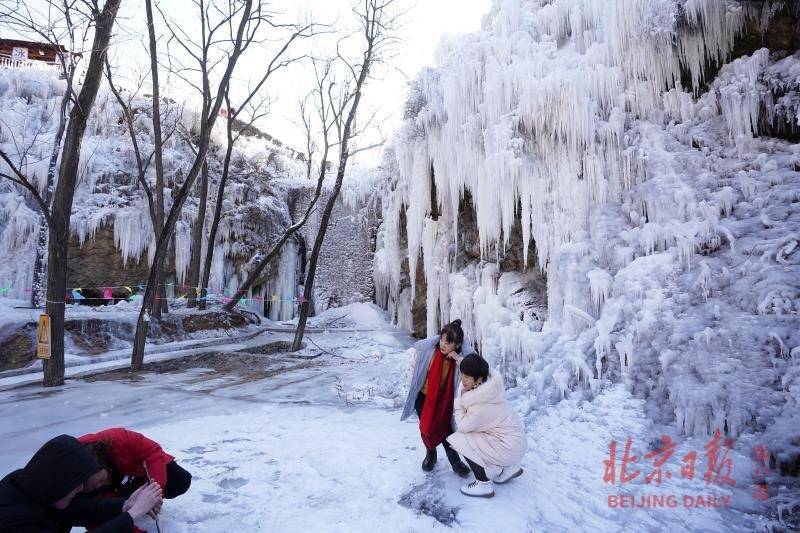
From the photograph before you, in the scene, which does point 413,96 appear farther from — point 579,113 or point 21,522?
point 21,522

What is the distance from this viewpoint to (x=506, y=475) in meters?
3.01

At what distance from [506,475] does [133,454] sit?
239cm

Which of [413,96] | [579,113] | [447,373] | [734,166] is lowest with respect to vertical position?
[447,373]

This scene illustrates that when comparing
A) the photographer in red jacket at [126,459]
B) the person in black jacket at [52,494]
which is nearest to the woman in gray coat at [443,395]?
the photographer in red jacket at [126,459]

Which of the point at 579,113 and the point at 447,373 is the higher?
the point at 579,113

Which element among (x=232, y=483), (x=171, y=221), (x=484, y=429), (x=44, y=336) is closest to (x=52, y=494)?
(x=232, y=483)

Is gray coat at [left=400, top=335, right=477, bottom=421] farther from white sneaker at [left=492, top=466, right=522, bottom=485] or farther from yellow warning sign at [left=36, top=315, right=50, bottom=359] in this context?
yellow warning sign at [left=36, top=315, right=50, bottom=359]

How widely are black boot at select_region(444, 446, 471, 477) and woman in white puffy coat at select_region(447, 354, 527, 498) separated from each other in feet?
0.74

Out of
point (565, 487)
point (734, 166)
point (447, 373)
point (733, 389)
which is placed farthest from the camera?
point (734, 166)

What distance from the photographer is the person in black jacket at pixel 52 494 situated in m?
1.52

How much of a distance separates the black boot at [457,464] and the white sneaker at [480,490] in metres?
0.28

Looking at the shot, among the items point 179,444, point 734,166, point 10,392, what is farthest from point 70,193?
point 734,166

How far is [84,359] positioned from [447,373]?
8.79 m

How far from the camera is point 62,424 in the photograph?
439 cm
